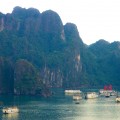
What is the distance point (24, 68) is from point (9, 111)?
234ft

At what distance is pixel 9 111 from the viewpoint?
9438 cm

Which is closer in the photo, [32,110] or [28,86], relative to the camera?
[32,110]

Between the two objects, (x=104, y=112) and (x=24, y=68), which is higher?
(x=24, y=68)

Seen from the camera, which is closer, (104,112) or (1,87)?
(104,112)

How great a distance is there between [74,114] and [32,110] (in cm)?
1123

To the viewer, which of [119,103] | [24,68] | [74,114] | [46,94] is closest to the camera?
[74,114]

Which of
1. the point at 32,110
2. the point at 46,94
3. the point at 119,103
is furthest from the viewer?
the point at 46,94

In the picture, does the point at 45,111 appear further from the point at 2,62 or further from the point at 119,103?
the point at 2,62

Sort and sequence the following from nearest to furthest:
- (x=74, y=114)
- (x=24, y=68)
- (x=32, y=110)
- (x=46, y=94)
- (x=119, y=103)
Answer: (x=74, y=114), (x=32, y=110), (x=119, y=103), (x=46, y=94), (x=24, y=68)

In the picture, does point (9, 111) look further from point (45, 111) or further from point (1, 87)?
point (1, 87)

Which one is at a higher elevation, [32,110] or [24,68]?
[24,68]

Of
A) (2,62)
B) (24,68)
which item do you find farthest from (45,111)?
(2,62)

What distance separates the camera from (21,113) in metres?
94.7

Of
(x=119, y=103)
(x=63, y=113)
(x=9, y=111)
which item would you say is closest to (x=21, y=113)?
(x=9, y=111)
